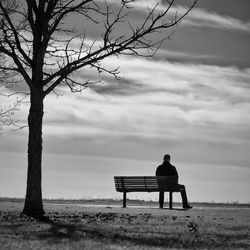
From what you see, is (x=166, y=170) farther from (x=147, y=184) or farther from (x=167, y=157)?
(x=147, y=184)

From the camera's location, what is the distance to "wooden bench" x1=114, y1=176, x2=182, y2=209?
80.8 feet

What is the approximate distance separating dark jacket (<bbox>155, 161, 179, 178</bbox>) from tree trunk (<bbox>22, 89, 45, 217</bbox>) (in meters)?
8.40

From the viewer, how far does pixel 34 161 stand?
→ 17859mm

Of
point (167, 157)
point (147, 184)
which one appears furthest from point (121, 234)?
point (167, 157)

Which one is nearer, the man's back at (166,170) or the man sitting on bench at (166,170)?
the man sitting on bench at (166,170)

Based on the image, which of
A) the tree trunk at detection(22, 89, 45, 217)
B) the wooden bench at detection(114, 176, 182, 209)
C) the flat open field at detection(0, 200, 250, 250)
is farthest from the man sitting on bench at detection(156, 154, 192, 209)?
the tree trunk at detection(22, 89, 45, 217)

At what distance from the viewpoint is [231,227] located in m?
15.2

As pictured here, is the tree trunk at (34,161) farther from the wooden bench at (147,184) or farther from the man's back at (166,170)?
the man's back at (166,170)

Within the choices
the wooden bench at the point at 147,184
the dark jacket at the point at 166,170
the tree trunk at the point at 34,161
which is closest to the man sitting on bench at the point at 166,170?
the dark jacket at the point at 166,170

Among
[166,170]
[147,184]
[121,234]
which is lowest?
[121,234]

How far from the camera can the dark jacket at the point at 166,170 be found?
25219 mm

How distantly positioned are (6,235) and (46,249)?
8.17 ft

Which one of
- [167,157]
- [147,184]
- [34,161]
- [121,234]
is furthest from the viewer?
[167,157]

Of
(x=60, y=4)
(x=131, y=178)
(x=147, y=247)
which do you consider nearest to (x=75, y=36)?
(x=60, y=4)
